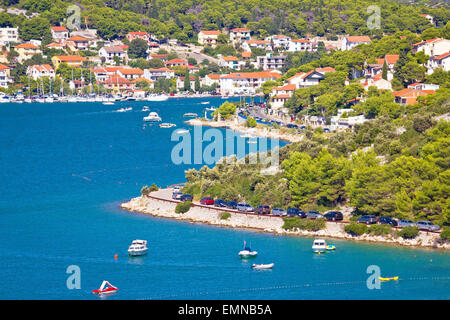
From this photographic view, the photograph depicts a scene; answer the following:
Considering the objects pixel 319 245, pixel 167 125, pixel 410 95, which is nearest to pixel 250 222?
pixel 319 245

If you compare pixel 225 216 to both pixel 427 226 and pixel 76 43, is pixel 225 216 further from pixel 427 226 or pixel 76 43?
pixel 76 43

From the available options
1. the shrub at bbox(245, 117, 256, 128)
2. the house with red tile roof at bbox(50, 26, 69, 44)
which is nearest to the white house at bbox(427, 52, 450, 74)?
the shrub at bbox(245, 117, 256, 128)

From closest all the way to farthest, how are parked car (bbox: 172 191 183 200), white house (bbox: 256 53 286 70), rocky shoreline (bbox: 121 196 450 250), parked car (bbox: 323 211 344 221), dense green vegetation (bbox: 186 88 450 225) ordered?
rocky shoreline (bbox: 121 196 450 250), dense green vegetation (bbox: 186 88 450 225), parked car (bbox: 323 211 344 221), parked car (bbox: 172 191 183 200), white house (bbox: 256 53 286 70)

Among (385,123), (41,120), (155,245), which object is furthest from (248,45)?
(155,245)

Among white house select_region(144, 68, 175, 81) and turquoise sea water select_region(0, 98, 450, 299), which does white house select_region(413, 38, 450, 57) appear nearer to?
turquoise sea water select_region(0, 98, 450, 299)

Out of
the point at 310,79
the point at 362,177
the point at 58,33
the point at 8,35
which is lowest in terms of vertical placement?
the point at 362,177
